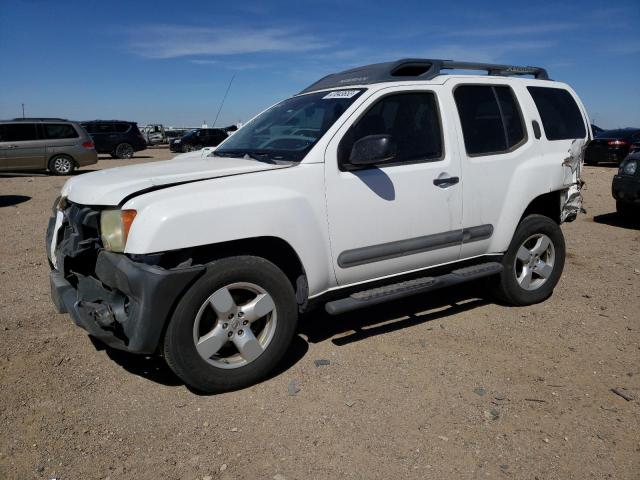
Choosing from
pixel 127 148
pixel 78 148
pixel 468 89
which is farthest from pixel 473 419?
pixel 127 148

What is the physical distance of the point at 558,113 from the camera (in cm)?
486

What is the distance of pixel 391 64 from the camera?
406cm

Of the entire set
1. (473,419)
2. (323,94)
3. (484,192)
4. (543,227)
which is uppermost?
(323,94)

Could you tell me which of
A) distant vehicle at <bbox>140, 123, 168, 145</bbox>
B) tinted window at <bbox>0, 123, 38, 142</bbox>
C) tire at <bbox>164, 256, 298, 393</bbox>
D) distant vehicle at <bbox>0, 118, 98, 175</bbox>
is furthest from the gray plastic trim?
distant vehicle at <bbox>140, 123, 168, 145</bbox>

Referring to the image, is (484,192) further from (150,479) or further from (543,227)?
(150,479)

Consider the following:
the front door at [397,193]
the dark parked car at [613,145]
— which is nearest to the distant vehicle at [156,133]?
the dark parked car at [613,145]

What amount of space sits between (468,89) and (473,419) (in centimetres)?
256

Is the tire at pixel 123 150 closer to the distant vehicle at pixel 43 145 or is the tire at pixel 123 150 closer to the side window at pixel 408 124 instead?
the distant vehicle at pixel 43 145

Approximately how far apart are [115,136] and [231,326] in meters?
23.2

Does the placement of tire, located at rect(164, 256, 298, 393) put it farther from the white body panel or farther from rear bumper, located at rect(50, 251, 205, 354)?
the white body panel

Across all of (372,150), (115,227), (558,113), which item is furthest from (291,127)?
(558,113)

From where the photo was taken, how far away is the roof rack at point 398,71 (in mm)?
4031

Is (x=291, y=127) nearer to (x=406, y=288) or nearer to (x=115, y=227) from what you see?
(x=406, y=288)

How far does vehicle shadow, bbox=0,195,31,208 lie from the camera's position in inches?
399
